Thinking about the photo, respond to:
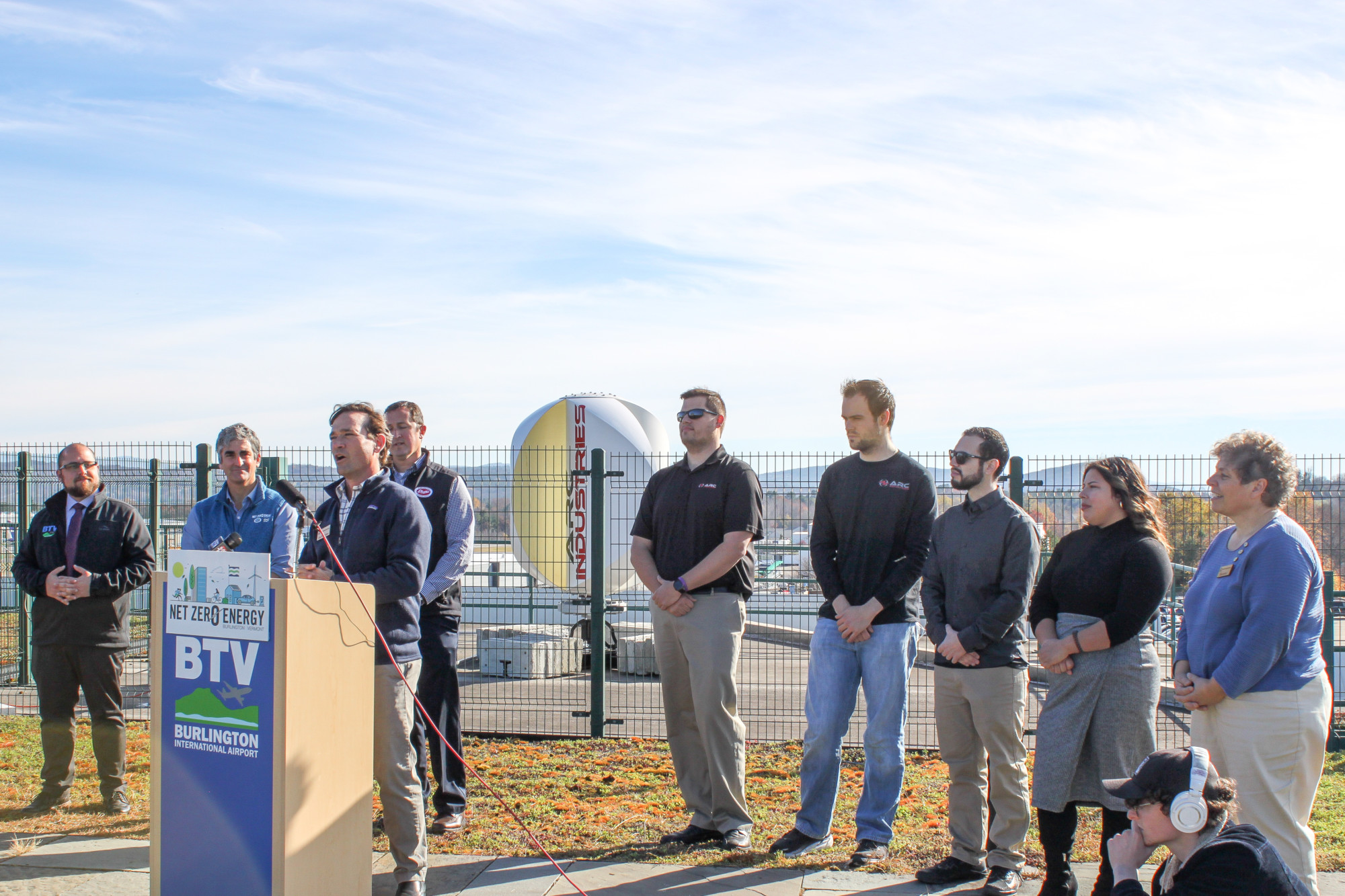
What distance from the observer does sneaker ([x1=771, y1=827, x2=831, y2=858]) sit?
5.29 meters

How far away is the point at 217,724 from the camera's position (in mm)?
3914

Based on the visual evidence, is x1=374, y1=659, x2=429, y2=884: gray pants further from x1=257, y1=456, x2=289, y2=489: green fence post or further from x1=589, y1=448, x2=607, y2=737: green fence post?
x1=257, y1=456, x2=289, y2=489: green fence post

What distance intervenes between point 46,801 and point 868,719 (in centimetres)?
481

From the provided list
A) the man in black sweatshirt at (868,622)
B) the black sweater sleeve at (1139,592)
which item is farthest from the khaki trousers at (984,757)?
the black sweater sleeve at (1139,592)

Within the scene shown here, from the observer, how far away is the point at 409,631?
4.67 metres

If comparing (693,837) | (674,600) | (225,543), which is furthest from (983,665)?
(225,543)

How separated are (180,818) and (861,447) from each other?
3.49m

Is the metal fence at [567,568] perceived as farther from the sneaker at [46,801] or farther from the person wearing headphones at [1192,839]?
the person wearing headphones at [1192,839]

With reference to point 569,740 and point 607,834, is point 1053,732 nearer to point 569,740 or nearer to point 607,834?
point 607,834

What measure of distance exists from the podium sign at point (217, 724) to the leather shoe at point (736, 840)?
94.6 inches

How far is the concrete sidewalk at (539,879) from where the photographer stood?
4.79 metres

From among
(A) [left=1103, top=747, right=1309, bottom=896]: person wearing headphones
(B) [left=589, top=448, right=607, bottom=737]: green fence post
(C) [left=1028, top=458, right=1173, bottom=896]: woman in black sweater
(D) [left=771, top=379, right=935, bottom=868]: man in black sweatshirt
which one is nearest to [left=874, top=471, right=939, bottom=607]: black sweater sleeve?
(D) [left=771, top=379, right=935, bottom=868]: man in black sweatshirt

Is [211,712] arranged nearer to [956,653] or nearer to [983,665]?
[956,653]

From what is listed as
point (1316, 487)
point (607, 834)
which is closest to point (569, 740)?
point (607, 834)
